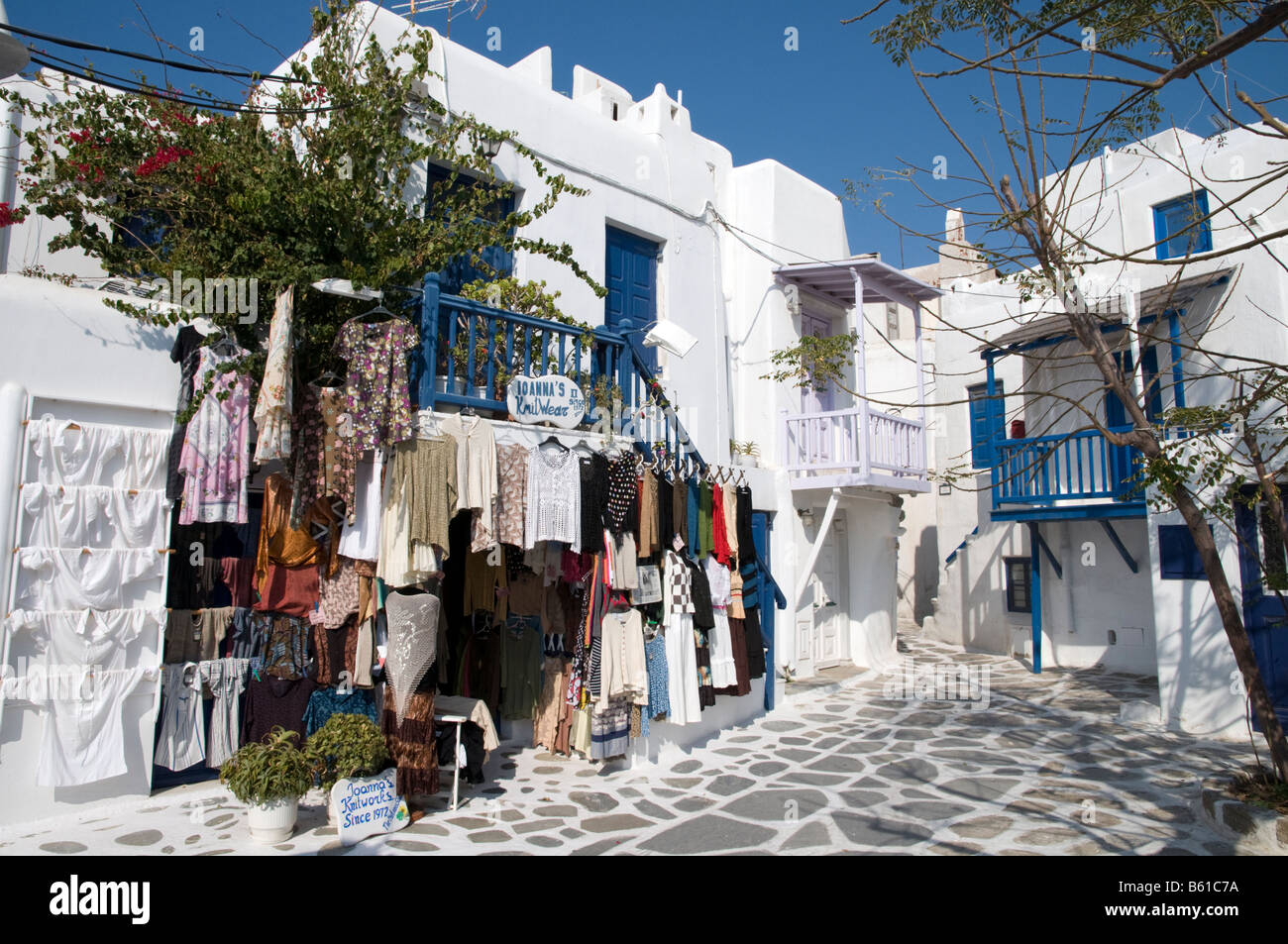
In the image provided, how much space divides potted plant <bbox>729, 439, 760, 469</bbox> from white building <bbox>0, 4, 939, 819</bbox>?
0.57ft

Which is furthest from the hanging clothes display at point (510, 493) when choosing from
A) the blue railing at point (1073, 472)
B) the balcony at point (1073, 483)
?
the blue railing at point (1073, 472)

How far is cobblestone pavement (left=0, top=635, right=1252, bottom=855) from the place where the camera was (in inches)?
237

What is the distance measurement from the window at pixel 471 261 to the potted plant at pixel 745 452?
4661mm

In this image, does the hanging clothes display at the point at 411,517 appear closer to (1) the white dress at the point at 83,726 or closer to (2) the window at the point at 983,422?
(1) the white dress at the point at 83,726

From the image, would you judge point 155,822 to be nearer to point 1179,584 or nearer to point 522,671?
point 522,671

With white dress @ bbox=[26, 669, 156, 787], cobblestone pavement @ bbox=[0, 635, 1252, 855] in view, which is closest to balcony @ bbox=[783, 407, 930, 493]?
cobblestone pavement @ bbox=[0, 635, 1252, 855]

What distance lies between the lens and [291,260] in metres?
6.74

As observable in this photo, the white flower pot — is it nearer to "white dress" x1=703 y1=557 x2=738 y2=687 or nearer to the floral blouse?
the floral blouse

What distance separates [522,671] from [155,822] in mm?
3565

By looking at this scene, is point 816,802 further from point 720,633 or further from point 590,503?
point 590,503

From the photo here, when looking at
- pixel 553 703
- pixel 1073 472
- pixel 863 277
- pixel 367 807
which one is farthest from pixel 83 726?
pixel 1073 472

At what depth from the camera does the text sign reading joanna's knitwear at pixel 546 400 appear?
7.39 meters
